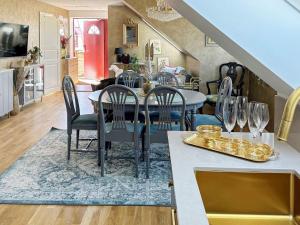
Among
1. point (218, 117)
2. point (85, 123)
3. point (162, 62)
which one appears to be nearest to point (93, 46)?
point (162, 62)

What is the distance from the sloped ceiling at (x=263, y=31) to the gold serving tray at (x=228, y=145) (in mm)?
304

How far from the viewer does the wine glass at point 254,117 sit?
1.79 metres

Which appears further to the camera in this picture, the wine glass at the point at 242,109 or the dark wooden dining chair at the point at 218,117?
the dark wooden dining chair at the point at 218,117

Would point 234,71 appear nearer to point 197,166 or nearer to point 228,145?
point 228,145

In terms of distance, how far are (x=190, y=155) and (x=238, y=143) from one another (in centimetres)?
29

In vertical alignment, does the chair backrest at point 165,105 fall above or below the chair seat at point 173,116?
above

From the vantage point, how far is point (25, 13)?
945 centimetres

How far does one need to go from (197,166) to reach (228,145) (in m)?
0.34

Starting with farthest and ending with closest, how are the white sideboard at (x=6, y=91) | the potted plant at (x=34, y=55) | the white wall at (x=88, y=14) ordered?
the white wall at (x=88, y=14) < the potted plant at (x=34, y=55) < the white sideboard at (x=6, y=91)

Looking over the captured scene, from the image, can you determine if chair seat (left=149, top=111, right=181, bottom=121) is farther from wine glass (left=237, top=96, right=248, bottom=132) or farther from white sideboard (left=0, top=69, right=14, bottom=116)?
white sideboard (left=0, top=69, right=14, bottom=116)

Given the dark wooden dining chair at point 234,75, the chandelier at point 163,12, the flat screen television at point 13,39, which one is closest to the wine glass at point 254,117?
the chandelier at point 163,12

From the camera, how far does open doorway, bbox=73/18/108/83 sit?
47.9ft

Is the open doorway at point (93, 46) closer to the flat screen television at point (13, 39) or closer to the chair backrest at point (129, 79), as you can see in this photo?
the flat screen television at point (13, 39)

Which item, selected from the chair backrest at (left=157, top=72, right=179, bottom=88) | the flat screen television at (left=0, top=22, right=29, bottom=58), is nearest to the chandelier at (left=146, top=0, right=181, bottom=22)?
the chair backrest at (left=157, top=72, right=179, bottom=88)
